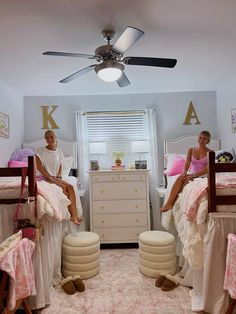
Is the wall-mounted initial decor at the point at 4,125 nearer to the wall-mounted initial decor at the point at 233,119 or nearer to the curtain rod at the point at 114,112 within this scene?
the curtain rod at the point at 114,112

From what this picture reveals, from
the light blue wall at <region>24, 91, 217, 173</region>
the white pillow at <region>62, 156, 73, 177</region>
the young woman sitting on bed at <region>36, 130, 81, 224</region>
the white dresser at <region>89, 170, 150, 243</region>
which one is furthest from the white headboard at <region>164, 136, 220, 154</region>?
the young woman sitting on bed at <region>36, 130, 81, 224</region>

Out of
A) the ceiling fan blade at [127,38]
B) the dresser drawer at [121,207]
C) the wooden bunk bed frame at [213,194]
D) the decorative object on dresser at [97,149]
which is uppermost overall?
the ceiling fan blade at [127,38]

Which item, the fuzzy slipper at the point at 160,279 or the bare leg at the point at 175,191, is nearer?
the fuzzy slipper at the point at 160,279

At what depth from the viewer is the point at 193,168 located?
331 centimetres

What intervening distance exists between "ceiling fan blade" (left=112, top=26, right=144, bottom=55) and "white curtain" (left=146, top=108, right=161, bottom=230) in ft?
7.44

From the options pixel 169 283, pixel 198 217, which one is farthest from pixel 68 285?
pixel 198 217

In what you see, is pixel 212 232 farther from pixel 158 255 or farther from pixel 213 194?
pixel 158 255

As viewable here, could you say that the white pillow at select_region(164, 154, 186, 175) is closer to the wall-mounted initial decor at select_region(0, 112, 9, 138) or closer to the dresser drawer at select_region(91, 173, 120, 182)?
the dresser drawer at select_region(91, 173, 120, 182)

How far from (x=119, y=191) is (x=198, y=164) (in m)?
1.19

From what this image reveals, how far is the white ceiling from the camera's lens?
2.01 metres

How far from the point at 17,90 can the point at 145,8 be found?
2850 mm

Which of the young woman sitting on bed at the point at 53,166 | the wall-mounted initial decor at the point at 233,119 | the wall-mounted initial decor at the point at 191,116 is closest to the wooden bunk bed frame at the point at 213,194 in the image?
the young woman sitting on bed at the point at 53,166

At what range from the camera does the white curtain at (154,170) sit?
13.9 ft

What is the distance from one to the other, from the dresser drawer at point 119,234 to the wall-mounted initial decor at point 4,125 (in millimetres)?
2000
